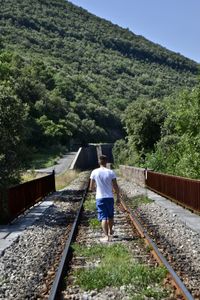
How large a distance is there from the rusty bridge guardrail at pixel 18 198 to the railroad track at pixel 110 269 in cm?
372

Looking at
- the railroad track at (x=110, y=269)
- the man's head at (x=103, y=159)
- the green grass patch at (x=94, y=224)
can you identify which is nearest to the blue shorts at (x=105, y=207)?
the railroad track at (x=110, y=269)

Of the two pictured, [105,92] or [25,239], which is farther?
[105,92]

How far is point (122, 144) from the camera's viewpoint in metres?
89.4

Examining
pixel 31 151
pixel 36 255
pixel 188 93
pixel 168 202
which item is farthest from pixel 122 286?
pixel 188 93

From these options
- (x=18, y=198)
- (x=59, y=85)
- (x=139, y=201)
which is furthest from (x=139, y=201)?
(x=59, y=85)

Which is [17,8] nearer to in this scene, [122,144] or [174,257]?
[122,144]

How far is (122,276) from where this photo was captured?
915 cm

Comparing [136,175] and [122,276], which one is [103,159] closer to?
[122,276]

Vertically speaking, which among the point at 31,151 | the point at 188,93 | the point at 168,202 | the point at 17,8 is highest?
the point at 17,8

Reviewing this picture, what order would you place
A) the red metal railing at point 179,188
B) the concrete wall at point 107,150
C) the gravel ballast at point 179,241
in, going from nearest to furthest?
the gravel ballast at point 179,241, the red metal railing at point 179,188, the concrete wall at point 107,150

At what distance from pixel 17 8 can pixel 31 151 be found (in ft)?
585

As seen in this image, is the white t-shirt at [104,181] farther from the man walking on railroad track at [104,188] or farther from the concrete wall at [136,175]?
the concrete wall at [136,175]

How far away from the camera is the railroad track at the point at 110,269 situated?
26.9 ft

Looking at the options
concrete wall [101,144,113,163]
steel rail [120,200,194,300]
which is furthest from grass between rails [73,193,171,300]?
concrete wall [101,144,113,163]
